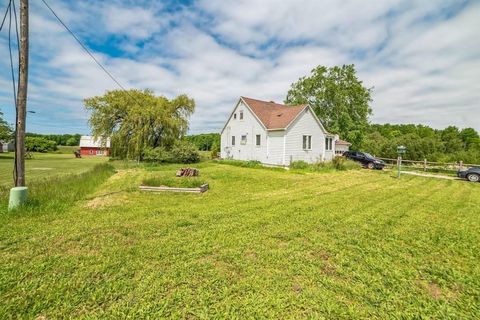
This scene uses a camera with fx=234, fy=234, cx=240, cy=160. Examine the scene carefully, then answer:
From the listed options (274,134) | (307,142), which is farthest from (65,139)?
(307,142)

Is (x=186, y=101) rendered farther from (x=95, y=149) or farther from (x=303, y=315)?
(x=95, y=149)

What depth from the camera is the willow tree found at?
80.4 ft

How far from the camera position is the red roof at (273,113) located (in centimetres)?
2168

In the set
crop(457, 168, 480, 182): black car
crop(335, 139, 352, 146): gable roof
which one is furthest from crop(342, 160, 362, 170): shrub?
crop(335, 139, 352, 146): gable roof

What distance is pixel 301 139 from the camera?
2192cm

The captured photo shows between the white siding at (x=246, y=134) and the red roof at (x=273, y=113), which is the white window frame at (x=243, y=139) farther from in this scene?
the red roof at (x=273, y=113)

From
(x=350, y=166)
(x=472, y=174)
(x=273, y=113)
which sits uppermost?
(x=273, y=113)

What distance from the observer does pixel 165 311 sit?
2.64 m

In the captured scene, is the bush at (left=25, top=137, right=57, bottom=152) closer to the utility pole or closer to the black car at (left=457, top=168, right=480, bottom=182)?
the utility pole

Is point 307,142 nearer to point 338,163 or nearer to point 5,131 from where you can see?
point 338,163

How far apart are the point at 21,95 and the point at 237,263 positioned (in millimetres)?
7535

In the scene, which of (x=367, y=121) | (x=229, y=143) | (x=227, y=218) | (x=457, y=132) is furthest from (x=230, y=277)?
(x=457, y=132)

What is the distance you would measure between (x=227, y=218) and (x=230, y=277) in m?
2.70

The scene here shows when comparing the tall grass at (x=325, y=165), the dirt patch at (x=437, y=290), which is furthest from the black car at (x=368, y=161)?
the dirt patch at (x=437, y=290)
